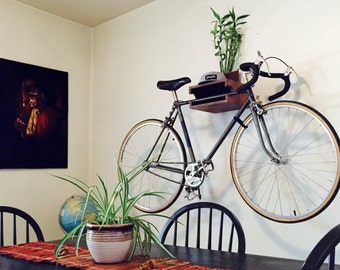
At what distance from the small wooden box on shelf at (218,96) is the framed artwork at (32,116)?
137 centimetres

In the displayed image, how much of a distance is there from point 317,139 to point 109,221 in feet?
4.16

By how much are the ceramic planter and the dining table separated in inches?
1.2

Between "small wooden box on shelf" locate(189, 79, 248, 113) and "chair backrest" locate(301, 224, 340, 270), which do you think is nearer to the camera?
"chair backrest" locate(301, 224, 340, 270)

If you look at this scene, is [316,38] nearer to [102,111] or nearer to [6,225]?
[102,111]

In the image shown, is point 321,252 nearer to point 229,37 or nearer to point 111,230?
point 111,230

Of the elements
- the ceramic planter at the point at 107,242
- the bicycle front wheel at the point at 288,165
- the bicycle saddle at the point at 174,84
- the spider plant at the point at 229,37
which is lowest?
the ceramic planter at the point at 107,242

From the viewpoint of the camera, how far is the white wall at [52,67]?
2.99m

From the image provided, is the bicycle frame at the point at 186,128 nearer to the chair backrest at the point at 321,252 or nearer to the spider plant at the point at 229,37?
the spider plant at the point at 229,37

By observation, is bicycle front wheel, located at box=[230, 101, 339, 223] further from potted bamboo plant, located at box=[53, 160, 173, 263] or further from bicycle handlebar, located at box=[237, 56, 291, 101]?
potted bamboo plant, located at box=[53, 160, 173, 263]

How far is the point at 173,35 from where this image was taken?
9.75 feet

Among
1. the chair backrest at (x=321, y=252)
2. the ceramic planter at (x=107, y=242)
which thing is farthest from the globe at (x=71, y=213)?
the chair backrest at (x=321, y=252)

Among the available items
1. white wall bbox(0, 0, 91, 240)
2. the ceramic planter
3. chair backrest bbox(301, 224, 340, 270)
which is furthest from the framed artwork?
chair backrest bbox(301, 224, 340, 270)

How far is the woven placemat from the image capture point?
145cm

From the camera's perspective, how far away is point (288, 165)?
2273 millimetres
